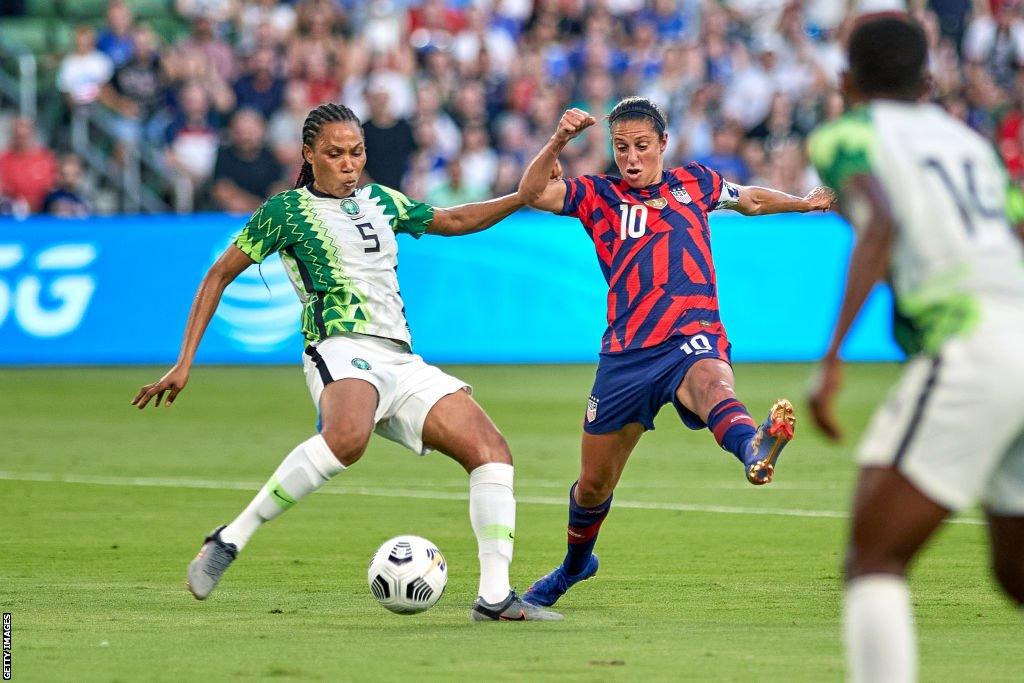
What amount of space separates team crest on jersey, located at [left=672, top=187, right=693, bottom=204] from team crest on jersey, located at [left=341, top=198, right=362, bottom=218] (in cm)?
154

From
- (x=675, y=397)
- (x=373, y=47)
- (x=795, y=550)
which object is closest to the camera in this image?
(x=675, y=397)

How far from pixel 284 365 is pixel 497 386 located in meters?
2.90

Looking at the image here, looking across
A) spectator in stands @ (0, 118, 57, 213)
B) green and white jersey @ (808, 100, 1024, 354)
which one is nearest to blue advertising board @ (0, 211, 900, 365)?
spectator in stands @ (0, 118, 57, 213)

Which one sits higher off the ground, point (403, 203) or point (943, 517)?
point (943, 517)

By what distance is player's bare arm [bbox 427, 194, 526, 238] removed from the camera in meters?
8.18

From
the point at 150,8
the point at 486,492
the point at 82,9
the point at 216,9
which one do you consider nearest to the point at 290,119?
the point at 216,9

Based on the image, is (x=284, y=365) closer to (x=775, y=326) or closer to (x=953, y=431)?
(x=775, y=326)

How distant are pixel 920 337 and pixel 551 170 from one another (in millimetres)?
3430

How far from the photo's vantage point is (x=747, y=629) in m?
7.19

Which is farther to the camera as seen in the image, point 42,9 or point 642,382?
point 42,9

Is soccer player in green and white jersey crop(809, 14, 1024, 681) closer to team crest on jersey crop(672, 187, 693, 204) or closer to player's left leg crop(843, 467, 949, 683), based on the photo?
player's left leg crop(843, 467, 949, 683)

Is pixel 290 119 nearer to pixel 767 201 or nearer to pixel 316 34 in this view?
pixel 316 34

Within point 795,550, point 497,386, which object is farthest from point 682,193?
point 497,386

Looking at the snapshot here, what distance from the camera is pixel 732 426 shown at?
7.73m
